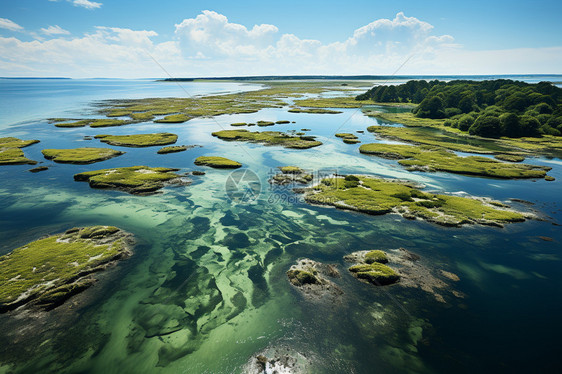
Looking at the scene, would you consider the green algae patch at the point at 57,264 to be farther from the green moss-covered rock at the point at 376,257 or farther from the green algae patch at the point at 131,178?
the green moss-covered rock at the point at 376,257

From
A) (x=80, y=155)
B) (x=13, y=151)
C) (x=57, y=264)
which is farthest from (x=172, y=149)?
(x=57, y=264)

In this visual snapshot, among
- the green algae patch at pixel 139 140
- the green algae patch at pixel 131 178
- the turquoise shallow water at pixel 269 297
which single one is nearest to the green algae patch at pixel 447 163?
the turquoise shallow water at pixel 269 297

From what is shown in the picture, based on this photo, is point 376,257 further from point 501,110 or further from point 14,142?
point 501,110

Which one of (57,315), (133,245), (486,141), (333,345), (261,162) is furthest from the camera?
(486,141)

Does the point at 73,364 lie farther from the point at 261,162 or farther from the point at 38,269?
the point at 261,162

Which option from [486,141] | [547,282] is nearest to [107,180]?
[547,282]
